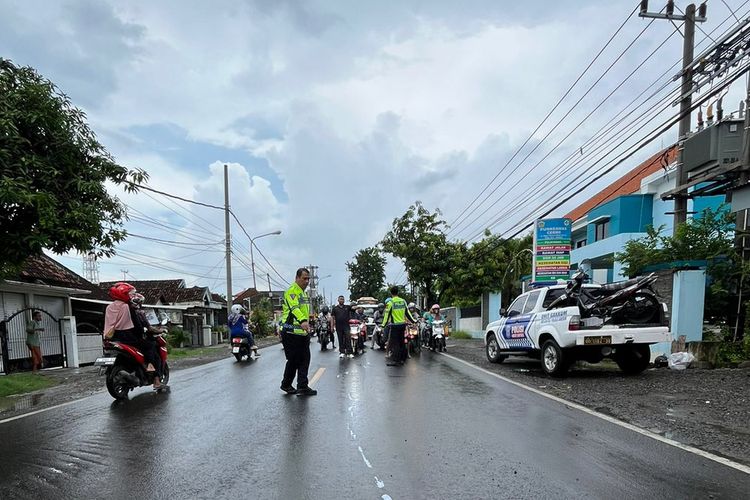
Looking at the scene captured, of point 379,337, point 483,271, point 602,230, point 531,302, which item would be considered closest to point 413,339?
point 379,337

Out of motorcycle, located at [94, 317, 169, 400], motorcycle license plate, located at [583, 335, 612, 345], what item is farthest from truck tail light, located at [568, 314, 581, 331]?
motorcycle, located at [94, 317, 169, 400]

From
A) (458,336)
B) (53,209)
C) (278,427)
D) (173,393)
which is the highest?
(53,209)

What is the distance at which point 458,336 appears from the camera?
29.9m

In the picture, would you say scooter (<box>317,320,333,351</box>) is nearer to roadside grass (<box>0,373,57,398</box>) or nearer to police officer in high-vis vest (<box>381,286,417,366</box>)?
police officer in high-vis vest (<box>381,286,417,366</box>)

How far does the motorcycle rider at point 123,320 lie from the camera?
7961mm

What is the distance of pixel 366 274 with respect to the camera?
299 feet

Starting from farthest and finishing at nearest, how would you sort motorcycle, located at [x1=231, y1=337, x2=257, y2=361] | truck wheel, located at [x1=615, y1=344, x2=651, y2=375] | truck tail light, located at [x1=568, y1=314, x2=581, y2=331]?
motorcycle, located at [x1=231, y1=337, x2=257, y2=361], truck wheel, located at [x1=615, y1=344, x2=651, y2=375], truck tail light, located at [x1=568, y1=314, x2=581, y2=331]

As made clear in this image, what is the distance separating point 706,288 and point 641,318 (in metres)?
3.16

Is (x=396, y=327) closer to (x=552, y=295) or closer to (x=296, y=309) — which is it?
(x=552, y=295)

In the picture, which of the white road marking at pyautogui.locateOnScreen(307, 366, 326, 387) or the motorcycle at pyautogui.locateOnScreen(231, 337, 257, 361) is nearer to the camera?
the white road marking at pyautogui.locateOnScreen(307, 366, 326, 387)

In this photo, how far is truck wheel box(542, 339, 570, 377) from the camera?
1000 centimetres

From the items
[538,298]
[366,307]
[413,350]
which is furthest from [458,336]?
[538,298]

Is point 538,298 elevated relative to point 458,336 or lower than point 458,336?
elevated

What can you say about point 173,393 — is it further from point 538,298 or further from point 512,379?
point 538,298
